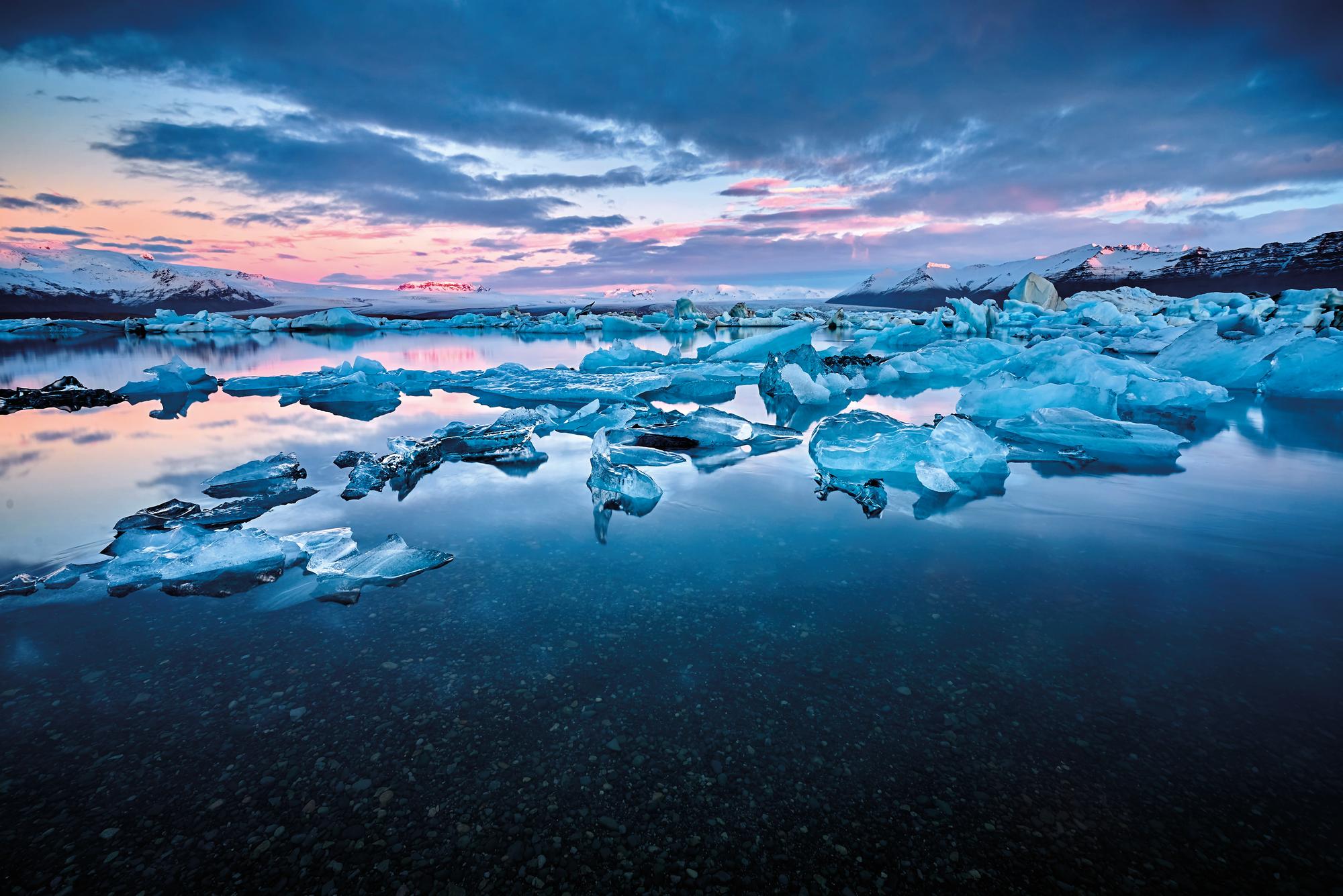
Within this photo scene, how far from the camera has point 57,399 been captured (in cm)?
679

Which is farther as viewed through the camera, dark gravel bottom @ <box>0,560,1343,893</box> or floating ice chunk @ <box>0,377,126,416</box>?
floating ice chunk @ <box>0,377,126,416</box>

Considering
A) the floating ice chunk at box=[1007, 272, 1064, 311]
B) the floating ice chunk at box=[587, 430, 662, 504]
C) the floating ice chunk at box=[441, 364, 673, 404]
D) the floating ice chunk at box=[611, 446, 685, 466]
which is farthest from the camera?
the floating ice chunk at box=[1007, 272, 1064, 311]

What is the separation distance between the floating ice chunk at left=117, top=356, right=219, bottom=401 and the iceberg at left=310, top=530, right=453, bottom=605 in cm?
721

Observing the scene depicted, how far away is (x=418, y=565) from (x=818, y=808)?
168 cm

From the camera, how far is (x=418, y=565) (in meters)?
2.23

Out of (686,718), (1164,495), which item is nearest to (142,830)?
(686,718)

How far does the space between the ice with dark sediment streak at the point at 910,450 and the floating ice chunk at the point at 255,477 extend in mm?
3268

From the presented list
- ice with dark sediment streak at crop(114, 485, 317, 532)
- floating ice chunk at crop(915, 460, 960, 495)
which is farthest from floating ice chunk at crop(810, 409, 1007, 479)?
ice with dark sediment streak at crop(114, 485, 317, 532)

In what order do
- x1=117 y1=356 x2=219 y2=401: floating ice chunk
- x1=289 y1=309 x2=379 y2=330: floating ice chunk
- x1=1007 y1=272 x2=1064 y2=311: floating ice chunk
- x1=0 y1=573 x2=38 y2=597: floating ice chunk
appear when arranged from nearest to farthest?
x1=0 y1=573 x2=38 y2=597: floating ice chunk → x1=117 y1=356 x2=219 y2=401: floating ice chunk → x1=1007 y1=272 x2=1064 y2=311: floating ice chunk → x1=289 y1=309 x2=379 y2=330: floating ice chunk

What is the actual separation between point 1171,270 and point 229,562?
74.8m

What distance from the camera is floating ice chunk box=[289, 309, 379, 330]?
27.5 m

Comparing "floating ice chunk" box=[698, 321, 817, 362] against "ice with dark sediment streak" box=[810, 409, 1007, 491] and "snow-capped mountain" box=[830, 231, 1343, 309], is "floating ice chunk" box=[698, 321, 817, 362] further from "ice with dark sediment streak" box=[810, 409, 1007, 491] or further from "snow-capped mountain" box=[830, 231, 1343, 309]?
"snow-capped mountain" box=[830, 231, 1343, 309]

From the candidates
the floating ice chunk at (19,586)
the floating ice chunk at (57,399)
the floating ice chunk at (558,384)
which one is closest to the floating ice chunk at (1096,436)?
the floating ice chunk at (558,384)

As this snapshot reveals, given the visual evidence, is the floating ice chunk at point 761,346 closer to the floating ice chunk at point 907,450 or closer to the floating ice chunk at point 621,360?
the floating ice chunk at point 621,360
